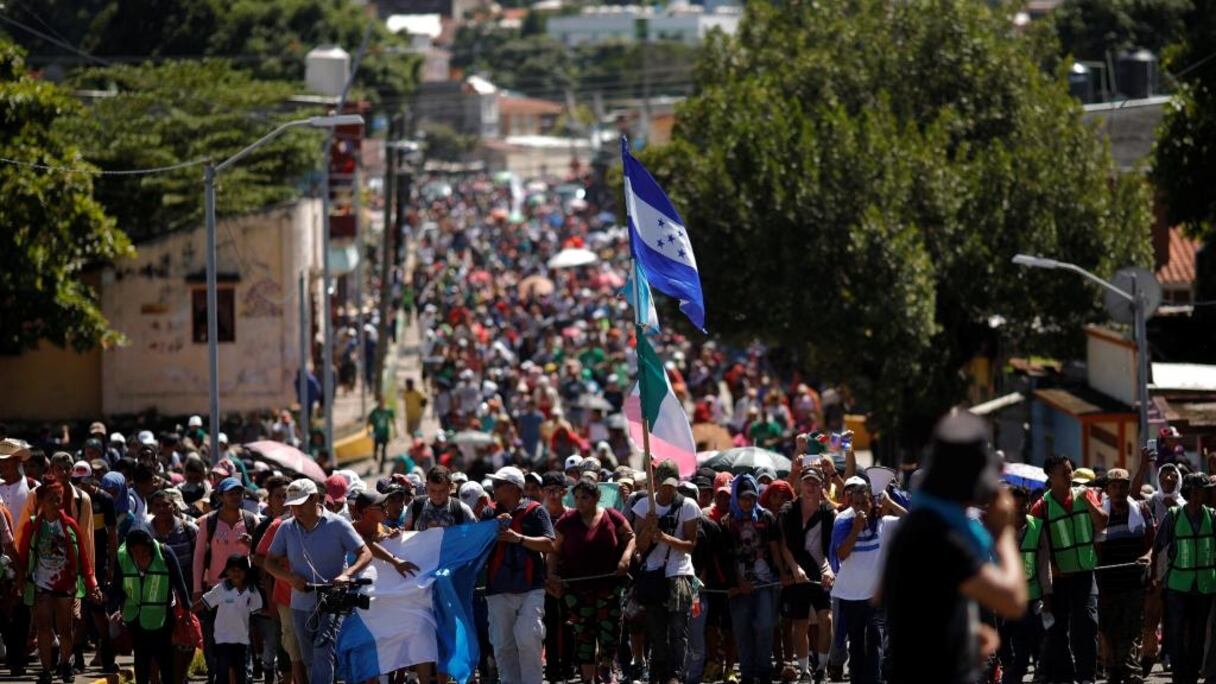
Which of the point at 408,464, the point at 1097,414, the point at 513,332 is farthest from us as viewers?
the point at 513,332

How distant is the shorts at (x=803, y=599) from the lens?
49.8 feet

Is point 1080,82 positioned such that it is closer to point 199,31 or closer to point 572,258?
point 572,258

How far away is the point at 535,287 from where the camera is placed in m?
63.2

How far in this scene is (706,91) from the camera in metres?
43.7

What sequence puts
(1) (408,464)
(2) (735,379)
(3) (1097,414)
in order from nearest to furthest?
(1) (408,464) → (3) (1097,414) → (2) (735,379)

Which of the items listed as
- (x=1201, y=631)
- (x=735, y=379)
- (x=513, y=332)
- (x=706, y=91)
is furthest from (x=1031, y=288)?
(x=1201, y=631)

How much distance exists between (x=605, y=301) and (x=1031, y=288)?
77.8 feet

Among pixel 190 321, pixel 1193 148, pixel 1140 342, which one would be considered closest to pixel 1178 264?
pixel 1193 148

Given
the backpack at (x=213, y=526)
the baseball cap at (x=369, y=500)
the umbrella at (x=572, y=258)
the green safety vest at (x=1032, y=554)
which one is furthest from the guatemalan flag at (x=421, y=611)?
the umbrella at (x=572, y=258)

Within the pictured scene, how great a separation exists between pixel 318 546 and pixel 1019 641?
434 centimetres

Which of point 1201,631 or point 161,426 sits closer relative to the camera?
point 1201,631

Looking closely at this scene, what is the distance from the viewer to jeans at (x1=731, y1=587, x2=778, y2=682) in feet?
48.4

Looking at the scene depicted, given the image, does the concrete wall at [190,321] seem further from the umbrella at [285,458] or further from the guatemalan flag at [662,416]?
the guatemalan flag at [662,416]

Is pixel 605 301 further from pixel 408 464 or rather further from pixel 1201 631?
pixel 1201 631
